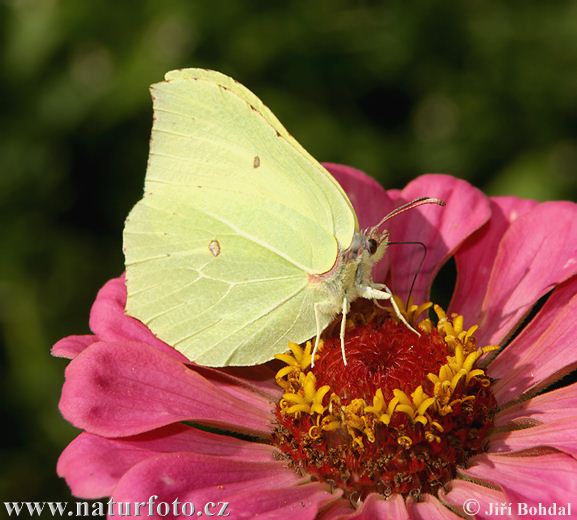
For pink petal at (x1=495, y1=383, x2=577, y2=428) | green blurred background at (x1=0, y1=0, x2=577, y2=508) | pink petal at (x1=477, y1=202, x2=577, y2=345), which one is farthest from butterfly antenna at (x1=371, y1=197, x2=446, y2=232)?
green blurred background at (x1=0, y1=0, x2=577, y2=508)

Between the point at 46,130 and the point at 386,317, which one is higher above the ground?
the point at 46,130

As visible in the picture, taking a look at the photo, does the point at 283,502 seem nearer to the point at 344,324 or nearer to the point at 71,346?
the point at 344,324

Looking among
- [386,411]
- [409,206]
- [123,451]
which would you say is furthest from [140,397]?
[409,206]

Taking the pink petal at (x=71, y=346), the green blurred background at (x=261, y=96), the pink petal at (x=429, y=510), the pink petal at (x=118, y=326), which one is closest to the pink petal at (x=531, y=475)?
the pink petal at (x=429, y=510)

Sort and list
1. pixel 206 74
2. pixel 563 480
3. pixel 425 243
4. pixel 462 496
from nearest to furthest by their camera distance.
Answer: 1. pixel 563 480
2. pixel 462 496
3. pixel 206 74
4. pixel 425 243

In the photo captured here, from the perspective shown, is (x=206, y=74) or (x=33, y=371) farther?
(x=33, y=371)

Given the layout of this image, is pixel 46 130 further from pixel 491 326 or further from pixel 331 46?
pixel 491 326

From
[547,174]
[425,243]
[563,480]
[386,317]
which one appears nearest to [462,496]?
[563,480]

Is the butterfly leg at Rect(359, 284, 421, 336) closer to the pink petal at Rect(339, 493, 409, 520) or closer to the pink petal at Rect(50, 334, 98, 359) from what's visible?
the pink petal at Rect(339, 493, 409, 520)
